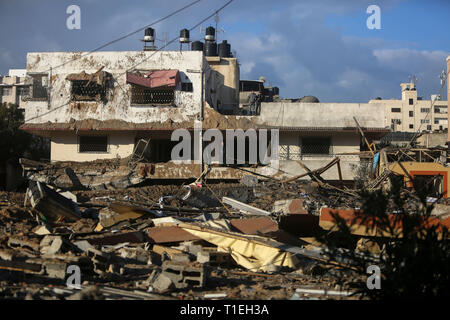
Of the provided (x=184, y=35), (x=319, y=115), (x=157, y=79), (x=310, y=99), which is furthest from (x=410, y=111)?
(x=157, y=79)

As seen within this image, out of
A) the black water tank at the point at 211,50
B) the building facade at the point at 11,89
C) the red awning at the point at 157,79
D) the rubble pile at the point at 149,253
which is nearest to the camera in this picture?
the rubble pile at the point at 149,253

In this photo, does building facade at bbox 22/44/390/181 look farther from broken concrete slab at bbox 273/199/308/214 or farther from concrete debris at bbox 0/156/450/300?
broken concrete slab at bbox 273/199/308/214

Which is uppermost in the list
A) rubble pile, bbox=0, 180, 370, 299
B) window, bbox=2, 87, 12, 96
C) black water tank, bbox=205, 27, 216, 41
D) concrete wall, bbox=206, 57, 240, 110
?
black water tank, bbox=205, 27, 216, 41

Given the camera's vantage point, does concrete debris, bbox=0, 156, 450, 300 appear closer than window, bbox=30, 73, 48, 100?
Yes

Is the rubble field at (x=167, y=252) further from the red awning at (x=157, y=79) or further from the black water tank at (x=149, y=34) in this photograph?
the black water tank at (x=149, y=34)

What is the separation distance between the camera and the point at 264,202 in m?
16.3

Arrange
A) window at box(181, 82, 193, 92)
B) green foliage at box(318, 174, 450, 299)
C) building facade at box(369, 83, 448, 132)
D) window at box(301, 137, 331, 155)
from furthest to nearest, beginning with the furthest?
1. building facade at box(369, 83, 448, 132)
2. window at box(301, 137, 331, 155)
3. window at box(181, 82, 193, 92)
4. green foliage at box(318, 174, 450, 299)

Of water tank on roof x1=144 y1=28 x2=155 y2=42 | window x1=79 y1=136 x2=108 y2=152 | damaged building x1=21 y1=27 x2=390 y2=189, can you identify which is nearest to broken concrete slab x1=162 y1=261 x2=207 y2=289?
damaged building x1=21 y1=27 x2=390 y2=189

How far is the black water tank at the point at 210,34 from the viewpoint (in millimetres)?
33312

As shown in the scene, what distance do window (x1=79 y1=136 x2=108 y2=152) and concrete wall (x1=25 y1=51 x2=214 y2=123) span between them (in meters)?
1.18

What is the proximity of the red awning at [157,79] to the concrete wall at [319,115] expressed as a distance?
4116 millimetres

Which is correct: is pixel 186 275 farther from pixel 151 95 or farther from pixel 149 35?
pixel 149 35

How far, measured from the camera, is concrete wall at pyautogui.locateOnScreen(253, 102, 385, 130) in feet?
79.0

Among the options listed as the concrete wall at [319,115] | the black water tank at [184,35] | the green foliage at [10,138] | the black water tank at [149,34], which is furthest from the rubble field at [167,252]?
the black water tank at [149,34]
